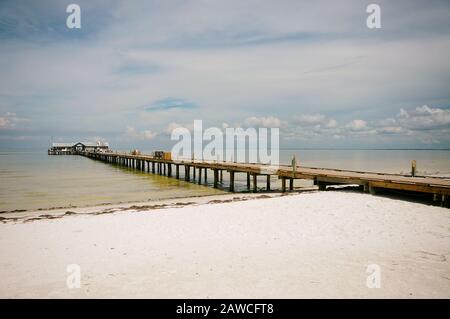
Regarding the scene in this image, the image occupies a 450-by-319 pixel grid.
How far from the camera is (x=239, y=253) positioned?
283 inches

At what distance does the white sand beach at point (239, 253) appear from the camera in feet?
17.5

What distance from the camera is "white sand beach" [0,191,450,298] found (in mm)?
5340

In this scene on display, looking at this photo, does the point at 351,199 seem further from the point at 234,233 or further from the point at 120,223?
the point at 120,223
